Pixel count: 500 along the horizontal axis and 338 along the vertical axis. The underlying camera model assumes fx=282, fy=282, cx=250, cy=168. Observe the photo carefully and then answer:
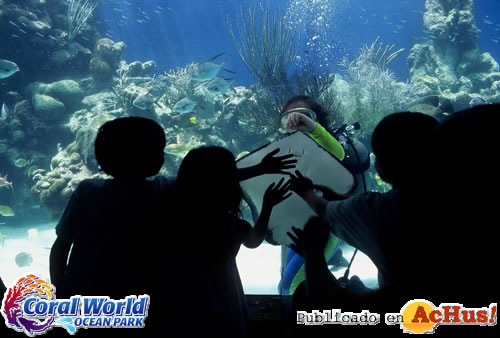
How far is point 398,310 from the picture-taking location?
1028mm

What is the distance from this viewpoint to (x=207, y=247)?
1.22 metres

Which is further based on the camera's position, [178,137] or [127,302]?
[178,137]

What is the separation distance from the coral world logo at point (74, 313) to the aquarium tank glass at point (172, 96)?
2.96 meters

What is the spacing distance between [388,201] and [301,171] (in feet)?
1.90

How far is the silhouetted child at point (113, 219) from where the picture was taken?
1245 millimetres

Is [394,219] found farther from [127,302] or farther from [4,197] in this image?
[4,197]

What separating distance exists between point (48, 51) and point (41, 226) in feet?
25.7

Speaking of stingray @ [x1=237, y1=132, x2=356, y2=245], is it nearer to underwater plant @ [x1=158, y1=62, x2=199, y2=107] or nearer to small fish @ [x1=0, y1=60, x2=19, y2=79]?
small fish @ [x1=0, y1=60, x2=19, y2=79]

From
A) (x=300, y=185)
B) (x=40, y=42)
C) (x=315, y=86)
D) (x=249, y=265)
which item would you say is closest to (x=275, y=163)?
(x=300, y=185)

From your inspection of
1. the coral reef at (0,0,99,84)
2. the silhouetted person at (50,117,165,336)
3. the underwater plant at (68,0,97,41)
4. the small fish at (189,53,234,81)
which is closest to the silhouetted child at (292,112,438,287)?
the silhouetted person at (50,117,165,336)

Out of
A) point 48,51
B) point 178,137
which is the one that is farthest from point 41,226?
point 48,51

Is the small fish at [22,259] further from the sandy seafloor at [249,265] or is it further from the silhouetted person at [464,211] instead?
the silhouetted person at [464,211]

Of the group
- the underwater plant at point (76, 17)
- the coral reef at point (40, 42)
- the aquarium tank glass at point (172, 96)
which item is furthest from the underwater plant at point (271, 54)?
the underwater plant at point (76, 17)

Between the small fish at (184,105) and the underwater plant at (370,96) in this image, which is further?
the underwater plant at (370,96)
